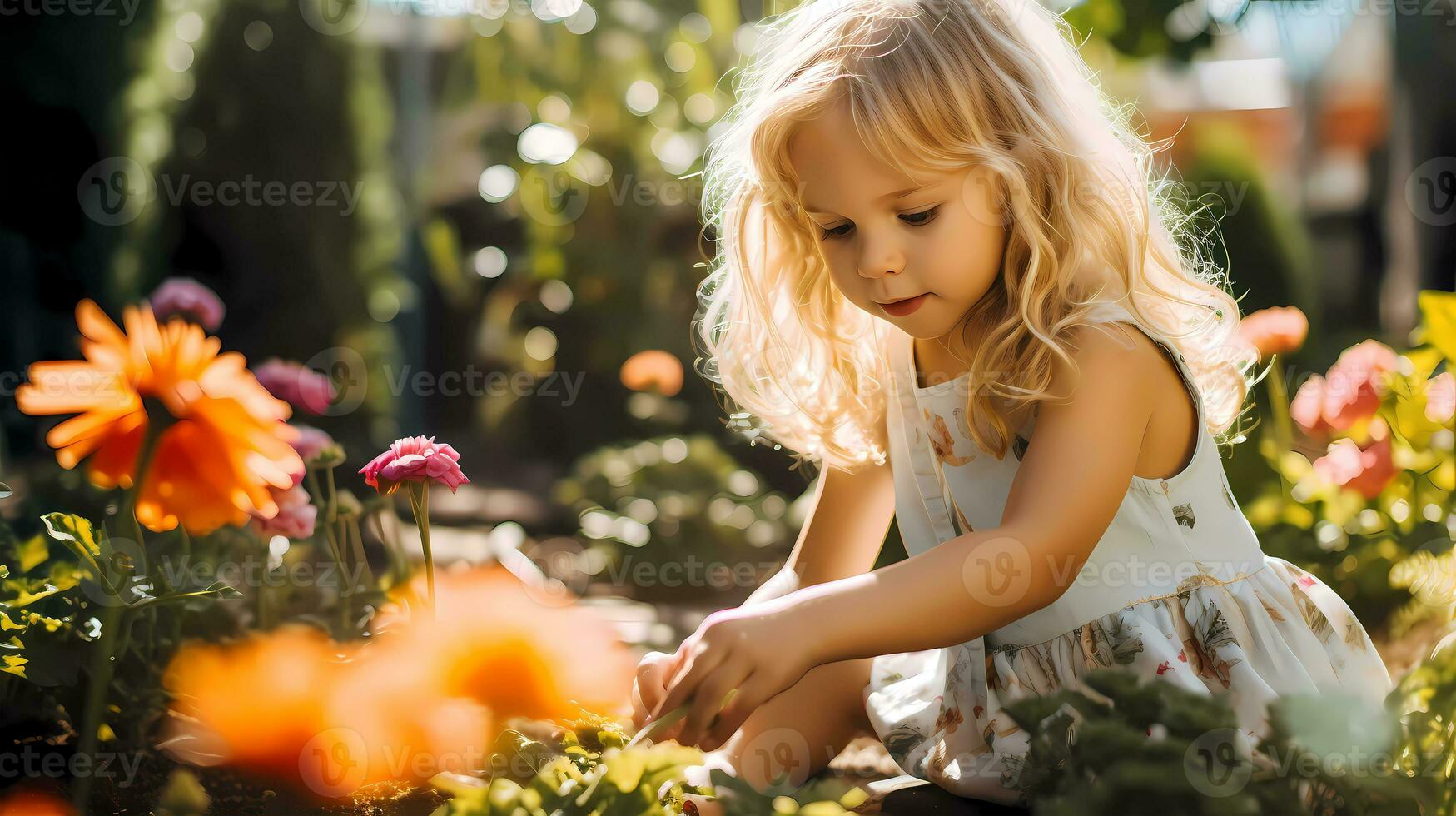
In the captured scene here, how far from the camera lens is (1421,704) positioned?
0.87 metres

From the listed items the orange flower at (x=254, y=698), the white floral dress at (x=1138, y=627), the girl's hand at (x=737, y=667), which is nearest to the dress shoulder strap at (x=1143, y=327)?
the white floral dress at (x=1138, y=627)

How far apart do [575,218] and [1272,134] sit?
163 inches

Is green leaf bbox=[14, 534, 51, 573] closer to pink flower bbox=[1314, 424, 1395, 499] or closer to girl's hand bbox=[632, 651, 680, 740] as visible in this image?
girl's hand bbox=[632, 651, 680, 740]

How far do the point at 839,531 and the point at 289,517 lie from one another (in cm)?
70

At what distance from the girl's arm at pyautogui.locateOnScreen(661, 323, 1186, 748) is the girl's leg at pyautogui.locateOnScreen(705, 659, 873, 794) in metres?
0.33

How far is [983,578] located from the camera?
0.96 metres

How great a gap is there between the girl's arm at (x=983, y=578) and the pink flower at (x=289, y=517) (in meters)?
0.68

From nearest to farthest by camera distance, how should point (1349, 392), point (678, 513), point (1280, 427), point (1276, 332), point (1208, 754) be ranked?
point (1208, 754)
point (1349, 392)
point (1276, 332)
point (1280, 427)
point (678, 513)

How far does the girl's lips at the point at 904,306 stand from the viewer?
1.11 meters

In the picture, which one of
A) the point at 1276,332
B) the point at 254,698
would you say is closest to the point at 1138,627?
the point at 254,698

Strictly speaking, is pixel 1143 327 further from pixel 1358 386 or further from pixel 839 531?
pixel 1358 386

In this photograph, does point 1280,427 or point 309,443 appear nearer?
point 309,443

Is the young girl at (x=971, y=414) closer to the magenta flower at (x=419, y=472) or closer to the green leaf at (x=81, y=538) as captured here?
the magenta flower at (x=419, y=472)

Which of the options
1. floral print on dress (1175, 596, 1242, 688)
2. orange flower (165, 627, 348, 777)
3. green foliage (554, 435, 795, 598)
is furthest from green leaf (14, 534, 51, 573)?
green foliage (554, 435, 795, 598)
